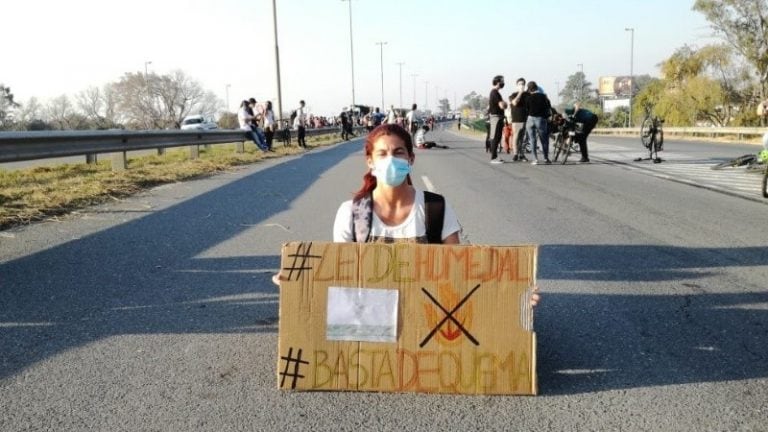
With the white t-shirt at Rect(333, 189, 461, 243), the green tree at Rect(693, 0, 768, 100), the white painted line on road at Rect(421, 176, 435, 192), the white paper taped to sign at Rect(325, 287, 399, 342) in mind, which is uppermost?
the green tree at Rect(693, 0, 768, 100)

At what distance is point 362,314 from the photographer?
333cm

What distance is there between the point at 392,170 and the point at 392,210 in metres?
0.25

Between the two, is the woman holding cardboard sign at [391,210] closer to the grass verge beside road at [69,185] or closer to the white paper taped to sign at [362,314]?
the white paper taped to sign at [362,314]

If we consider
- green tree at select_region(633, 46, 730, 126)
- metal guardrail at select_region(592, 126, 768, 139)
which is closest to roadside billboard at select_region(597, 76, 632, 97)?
green tree at select_region(633, 46, 730, 126)

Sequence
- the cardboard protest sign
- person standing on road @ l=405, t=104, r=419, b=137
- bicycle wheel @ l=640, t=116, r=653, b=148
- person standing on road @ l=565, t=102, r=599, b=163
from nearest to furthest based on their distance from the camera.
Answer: the cardboard protest sign, person standing on road @ l=565, t=102, r=599, b=163, bicycle wheel @ l=640, t=116, r=653, b=148, person standing on road @ l=405, t=104, r=419, b=137

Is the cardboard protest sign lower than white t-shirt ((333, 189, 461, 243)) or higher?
lower

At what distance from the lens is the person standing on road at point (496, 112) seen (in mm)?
17859

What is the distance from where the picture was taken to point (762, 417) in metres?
2.96

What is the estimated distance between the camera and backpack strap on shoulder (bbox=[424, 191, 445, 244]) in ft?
12.3

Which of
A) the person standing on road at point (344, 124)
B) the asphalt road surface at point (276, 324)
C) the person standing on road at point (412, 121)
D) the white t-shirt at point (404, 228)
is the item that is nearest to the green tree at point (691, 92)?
the person standing on road at point (344, 124)

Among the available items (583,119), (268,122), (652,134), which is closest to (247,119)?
(268,122)

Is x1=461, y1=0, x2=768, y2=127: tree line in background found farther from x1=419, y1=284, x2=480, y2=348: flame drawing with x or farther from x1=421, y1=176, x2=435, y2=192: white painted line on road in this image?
x1=419, y1=284, x2=480, y2=348: flame drawing with x

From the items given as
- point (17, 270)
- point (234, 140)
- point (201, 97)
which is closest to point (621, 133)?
point (234, 140)

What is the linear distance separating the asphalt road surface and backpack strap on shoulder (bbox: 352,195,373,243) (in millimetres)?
787
